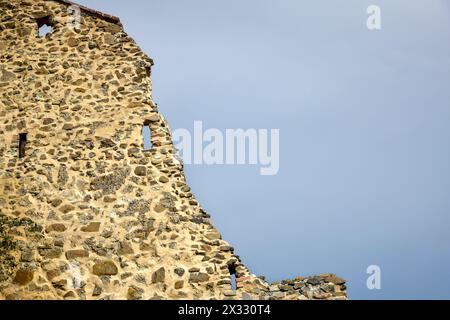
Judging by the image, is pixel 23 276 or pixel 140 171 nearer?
pixel 23 276

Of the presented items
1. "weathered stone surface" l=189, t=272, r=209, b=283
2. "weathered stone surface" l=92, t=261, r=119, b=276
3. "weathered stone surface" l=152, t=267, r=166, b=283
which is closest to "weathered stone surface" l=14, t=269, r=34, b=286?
"weathered stone surface" l=92, t=261, r=119, b=276

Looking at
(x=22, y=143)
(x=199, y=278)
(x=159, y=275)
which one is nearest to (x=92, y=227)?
(x=159, y=275)

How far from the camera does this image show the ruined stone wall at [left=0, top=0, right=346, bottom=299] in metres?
8.74

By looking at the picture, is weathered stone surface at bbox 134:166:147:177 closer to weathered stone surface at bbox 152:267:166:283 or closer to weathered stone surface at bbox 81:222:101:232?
weathered stone surface at bbox 81:222:101:232

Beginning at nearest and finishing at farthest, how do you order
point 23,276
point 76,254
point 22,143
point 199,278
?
point 199,278 → point 23,276 → point 76,254 → point 22,143

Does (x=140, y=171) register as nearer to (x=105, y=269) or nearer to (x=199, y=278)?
(x=105, y=269)

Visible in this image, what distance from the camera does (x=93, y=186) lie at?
9.67 m

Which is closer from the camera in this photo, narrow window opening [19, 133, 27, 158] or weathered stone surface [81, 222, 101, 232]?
weathered stone surface [81, 222, 101, 232]

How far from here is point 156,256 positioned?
896 cm

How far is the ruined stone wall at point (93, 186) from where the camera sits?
8.74 metres

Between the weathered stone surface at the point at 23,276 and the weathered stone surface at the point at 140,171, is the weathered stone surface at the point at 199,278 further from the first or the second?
the weathered stone surface at the point at 23,276
